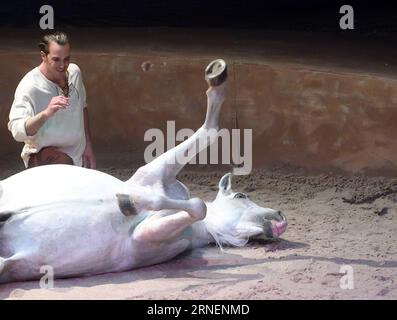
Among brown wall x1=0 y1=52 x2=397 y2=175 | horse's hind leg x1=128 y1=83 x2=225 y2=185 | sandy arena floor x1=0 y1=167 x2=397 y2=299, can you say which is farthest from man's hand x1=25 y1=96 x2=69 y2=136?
brown wall x1=0 y1=52 x2=397 y2=175

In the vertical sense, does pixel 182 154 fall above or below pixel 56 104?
below

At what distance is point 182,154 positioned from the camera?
5.16 meters

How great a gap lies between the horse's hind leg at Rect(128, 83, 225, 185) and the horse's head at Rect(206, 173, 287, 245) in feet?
1.20

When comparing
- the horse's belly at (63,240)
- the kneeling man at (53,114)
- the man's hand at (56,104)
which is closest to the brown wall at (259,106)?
the kneeling man at (53,114)

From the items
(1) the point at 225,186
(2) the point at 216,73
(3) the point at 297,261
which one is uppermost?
(2) the point at 216,73

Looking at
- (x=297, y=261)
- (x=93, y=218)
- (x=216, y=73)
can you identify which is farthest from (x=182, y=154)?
(x=297, y=261)

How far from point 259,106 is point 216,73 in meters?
1.70

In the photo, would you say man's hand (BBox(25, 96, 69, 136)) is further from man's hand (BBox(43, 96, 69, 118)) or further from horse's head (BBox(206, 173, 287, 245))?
horse's head (BBox(206, 173, 287, 245))

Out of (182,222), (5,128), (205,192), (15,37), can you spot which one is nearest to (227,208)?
(182,222)

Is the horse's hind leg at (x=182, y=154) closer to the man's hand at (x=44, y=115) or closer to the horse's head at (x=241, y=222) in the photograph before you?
the horse's head at (x=241, y=222)

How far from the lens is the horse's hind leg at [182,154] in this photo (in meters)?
5.12

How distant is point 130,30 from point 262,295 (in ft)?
13.1

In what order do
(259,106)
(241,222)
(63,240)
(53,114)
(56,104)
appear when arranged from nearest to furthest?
1. (63,240)
2. (56,104)
3. (53,114)
4. (241,222)
5. (259,106)

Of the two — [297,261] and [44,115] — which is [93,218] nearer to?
Answer: [44,115]
